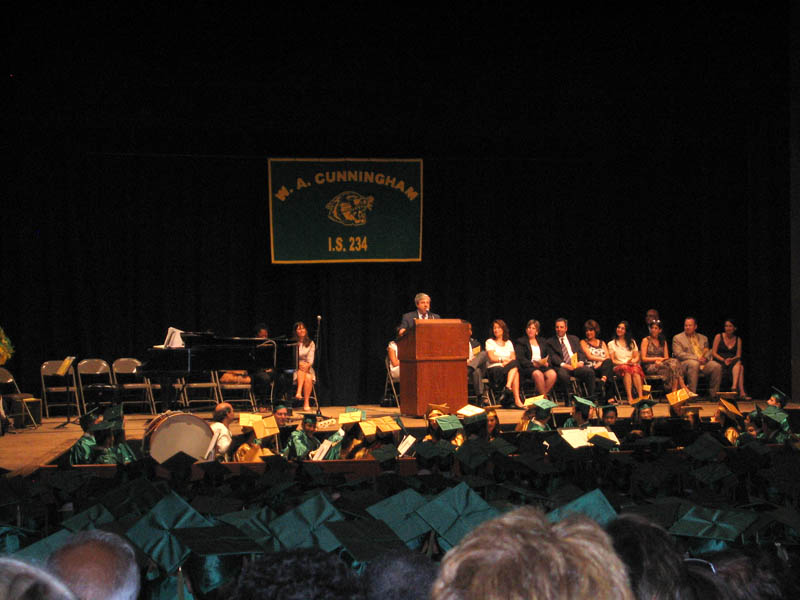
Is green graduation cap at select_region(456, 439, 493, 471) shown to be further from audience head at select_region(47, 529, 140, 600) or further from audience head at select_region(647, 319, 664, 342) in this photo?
audience head at select_region(647, 319, 664, 342)

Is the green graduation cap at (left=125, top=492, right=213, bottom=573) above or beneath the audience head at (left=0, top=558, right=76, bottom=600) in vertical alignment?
beneath

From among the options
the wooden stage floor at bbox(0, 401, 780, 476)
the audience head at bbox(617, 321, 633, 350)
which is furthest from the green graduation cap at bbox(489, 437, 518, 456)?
the audience head at bbox(617, 321, 633, 350)

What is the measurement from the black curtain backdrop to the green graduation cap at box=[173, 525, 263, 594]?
826 centimetres

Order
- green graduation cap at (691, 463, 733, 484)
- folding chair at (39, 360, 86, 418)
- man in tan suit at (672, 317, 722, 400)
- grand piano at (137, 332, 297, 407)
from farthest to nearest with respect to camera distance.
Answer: man in tan suit at (672, 317, 722, 400) < folding chair at (39, 360, 86, 418) < grand piano at (137, 332, 297, 407) < green graduation cap at (691, 463, 733, 484)

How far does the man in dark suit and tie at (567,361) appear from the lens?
1220 cm

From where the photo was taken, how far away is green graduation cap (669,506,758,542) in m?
3.47

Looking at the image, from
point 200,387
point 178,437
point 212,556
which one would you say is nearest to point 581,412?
point 178,437

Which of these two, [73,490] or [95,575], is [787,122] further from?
[95,575]

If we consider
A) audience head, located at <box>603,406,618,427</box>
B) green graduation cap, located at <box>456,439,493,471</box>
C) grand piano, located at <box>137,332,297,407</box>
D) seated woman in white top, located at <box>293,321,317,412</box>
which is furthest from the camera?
seated woman in white top, located at <box>293,321,317,412</box>

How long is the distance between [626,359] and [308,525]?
9.75 metres

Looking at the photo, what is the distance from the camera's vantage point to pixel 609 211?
14.2m

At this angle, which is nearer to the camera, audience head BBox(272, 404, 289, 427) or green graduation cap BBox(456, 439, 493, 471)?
green graduation cap BBox(456, 439, 493, 471)

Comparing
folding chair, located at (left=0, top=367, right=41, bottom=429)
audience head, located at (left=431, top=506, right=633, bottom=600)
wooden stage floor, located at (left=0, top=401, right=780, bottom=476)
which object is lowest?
wooden stage floor, located at (left=0, top=401, right=780, bottom=476)

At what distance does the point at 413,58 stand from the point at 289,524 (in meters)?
8.36
